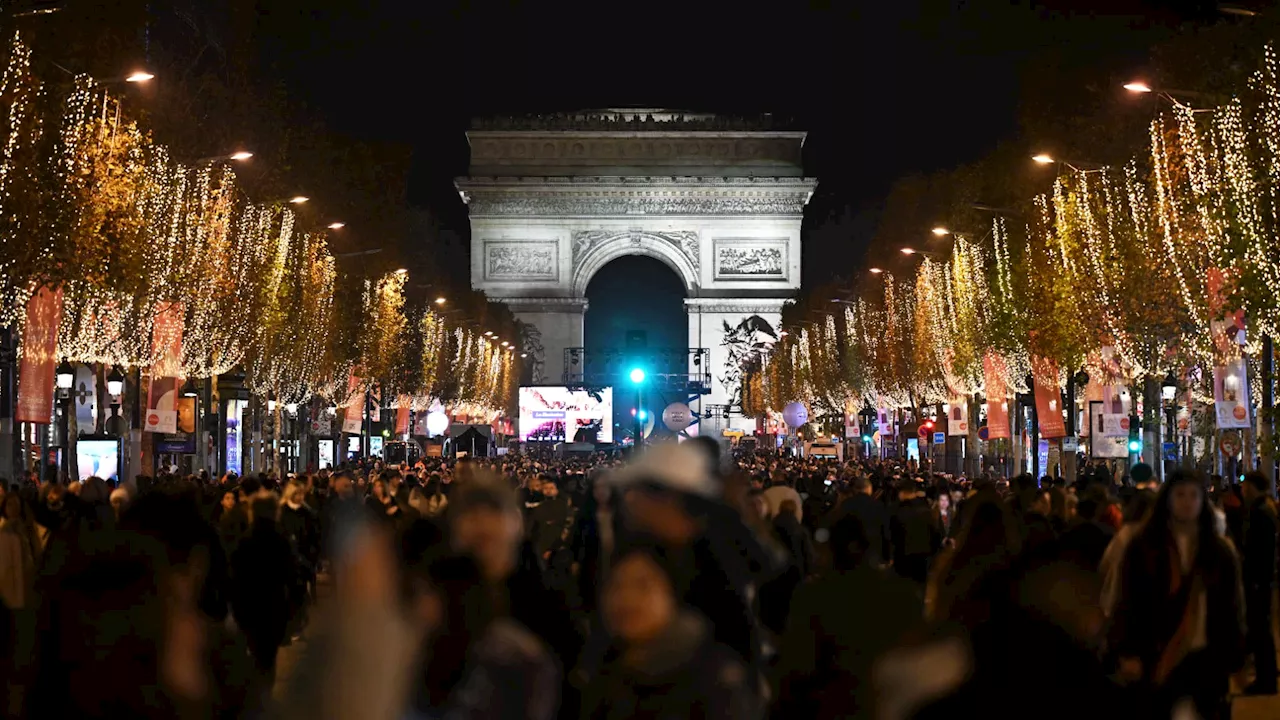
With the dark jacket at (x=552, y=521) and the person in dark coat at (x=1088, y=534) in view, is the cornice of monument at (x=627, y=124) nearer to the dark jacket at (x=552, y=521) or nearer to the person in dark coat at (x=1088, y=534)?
the dark jacket at (x=552, y=521)

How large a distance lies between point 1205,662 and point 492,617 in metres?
4.88

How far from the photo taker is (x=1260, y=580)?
17156mm

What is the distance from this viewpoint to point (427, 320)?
8344cm

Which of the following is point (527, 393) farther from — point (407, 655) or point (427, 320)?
point (407, 655)

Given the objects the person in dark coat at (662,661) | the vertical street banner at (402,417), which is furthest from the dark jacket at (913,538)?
the vertical street banner at (402,417)

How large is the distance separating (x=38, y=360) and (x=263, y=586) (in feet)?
58.5

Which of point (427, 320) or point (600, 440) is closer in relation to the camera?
point (427, 320)

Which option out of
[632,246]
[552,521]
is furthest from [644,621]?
[632,246]

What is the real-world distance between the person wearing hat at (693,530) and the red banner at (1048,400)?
39.6 meters

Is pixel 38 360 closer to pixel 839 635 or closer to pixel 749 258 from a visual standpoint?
pixel 839 635

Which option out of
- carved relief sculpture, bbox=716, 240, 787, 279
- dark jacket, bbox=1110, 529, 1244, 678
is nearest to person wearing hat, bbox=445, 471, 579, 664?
dark jacket, bbox=1110, 529, 1244, 678

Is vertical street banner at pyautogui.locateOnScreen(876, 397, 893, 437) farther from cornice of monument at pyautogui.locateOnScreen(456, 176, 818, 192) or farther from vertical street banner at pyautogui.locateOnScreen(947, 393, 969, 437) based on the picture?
cornice of monument at pyautogui.locateOnScreen(456, 176, 818, 192)

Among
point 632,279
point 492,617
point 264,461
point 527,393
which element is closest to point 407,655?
point 492,617

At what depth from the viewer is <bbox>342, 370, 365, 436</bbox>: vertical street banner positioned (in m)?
63.9
